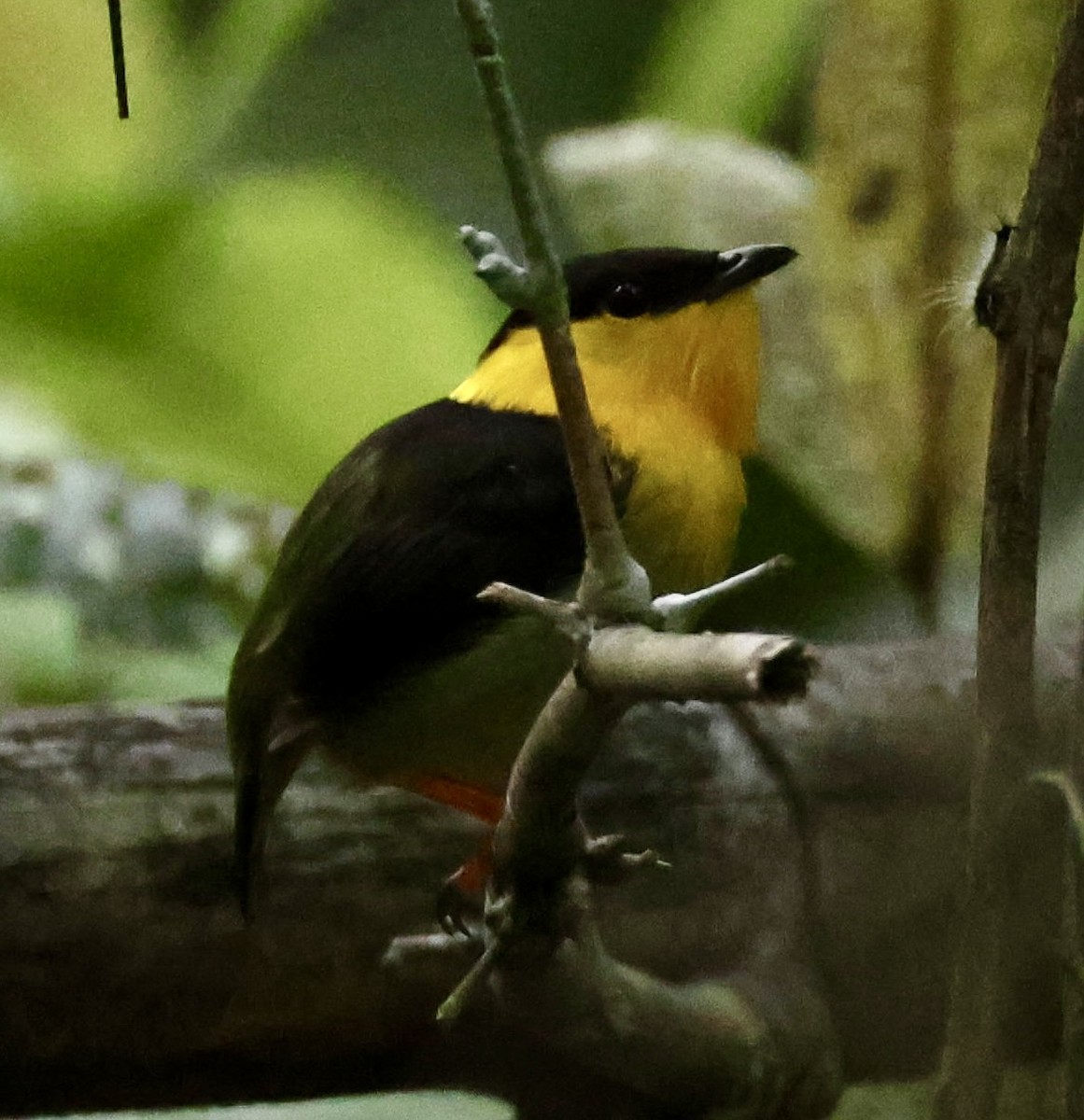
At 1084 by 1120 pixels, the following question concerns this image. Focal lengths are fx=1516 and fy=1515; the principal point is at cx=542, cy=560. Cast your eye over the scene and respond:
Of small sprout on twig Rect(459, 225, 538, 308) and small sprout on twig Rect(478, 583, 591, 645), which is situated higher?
small sprout on twig Rect(459, 225, 538, 308)

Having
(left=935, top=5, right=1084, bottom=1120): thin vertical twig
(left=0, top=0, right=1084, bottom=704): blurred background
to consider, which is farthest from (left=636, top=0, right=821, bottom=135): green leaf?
(left=935, top=5, right=1084, bottom=1120): thin vertical twig

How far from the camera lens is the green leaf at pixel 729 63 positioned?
785 millimetres

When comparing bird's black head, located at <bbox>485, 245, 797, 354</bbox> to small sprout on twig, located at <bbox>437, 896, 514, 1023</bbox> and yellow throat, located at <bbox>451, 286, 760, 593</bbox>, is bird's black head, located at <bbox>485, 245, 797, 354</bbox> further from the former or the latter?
small sprout on twig, located at <bbox>437, 896, 514, 1023</bbox>

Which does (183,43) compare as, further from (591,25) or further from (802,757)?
(802,757)

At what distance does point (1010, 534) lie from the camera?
532mm

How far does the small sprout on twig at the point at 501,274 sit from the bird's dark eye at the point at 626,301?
14.2 inches

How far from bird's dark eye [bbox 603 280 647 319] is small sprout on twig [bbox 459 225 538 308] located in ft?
1.18

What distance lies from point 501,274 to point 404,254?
0.51 m

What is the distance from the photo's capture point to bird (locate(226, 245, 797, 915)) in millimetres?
712

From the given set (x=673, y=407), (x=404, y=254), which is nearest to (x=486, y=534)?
(x=673, y=407)

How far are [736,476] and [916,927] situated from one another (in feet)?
0.80

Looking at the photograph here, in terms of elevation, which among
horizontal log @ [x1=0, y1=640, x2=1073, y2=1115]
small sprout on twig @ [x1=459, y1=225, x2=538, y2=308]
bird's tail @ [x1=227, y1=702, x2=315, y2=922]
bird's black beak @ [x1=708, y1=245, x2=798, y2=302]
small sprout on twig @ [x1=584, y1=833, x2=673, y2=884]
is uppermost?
small sprout on twig @ [x1=459, y1=225, x2=538, y2=308]

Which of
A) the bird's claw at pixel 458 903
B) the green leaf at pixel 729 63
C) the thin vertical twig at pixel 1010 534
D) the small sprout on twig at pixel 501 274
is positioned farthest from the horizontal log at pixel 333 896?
the small sprout on twig at pixel 501 274

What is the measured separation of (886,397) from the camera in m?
0.76
